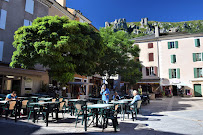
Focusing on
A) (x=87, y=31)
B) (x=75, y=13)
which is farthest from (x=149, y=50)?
(x=87, y=31)

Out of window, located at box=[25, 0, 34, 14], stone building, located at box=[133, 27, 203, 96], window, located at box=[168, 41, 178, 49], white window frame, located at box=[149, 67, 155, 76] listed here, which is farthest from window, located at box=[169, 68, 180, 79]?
window, located at box=[25, 0, 34, 14]

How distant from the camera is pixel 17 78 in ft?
51.2

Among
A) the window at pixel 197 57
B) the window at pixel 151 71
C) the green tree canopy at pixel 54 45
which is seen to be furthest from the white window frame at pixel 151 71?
the green tree canopy at pixel 54 45

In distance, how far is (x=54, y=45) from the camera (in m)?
11.6

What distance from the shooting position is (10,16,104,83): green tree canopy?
471 inches

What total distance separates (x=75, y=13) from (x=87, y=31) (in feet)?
39.0

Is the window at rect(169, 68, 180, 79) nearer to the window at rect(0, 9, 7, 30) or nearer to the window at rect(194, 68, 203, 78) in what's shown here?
the window at rect(194, 68, 203, 78)

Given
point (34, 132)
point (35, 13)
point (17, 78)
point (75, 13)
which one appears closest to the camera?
point (34, 132)

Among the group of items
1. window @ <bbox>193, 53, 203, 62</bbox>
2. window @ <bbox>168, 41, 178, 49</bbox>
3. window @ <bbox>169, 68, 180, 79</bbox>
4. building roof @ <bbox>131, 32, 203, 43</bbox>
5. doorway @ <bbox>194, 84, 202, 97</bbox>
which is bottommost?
doorway @ <bbox>194, 84, 202, 97</bbox>

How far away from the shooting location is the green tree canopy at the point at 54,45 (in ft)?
Answer: 39.3

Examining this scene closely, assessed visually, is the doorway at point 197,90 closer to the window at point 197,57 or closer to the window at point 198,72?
the window at point 198,72

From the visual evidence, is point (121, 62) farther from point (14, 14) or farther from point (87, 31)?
point (14, 14)

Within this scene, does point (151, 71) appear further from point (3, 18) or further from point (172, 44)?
point (3, 18)

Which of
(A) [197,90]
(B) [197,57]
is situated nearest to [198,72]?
(B) [197,57]
